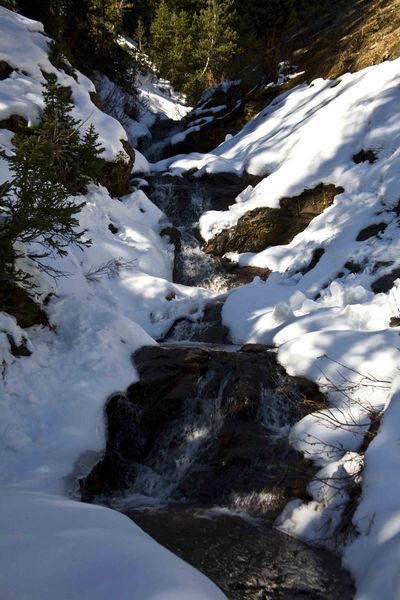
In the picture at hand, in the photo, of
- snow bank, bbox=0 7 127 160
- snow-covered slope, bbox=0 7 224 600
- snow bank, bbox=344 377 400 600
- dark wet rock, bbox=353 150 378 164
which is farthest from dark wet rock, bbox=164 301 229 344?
snow bank, bbox=0 7 127 160

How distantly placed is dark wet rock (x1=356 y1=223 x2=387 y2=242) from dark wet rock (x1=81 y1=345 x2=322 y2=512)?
4.86 meters

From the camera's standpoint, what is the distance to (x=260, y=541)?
173 inches

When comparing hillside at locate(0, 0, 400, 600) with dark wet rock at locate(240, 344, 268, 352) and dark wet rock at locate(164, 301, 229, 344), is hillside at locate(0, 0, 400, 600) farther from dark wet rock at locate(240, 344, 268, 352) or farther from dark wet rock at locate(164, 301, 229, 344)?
dark wet rock at locate(240, 344, 268, 352)


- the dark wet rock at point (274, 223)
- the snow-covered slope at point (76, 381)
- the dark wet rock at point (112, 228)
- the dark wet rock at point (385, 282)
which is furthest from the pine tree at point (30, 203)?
the dark wet rock at point (274, 223)

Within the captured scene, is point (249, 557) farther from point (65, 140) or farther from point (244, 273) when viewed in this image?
point (65, 140)

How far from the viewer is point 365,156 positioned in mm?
12562

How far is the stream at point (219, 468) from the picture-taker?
394 centimetres

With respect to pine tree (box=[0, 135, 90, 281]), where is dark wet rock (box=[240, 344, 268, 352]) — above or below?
below

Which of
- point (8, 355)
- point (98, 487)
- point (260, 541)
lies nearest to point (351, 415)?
point (260, 541)

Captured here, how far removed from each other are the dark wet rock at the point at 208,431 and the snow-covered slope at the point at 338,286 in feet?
1.03

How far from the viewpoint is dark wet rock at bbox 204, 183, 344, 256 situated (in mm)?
12805

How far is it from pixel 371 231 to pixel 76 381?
7.46 meters

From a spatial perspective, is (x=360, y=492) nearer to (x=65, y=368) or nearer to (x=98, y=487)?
(x=98, y=487)

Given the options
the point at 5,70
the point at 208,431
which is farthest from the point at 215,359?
the point at 5,70
